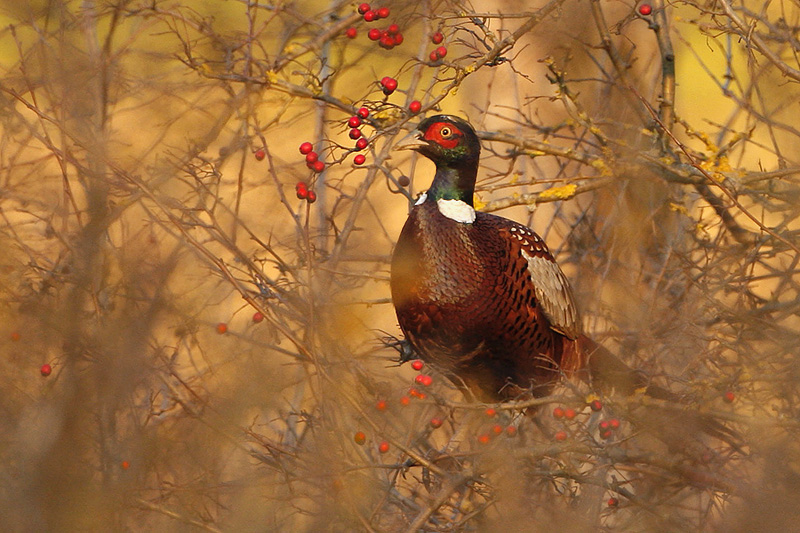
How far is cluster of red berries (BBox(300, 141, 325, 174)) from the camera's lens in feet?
10.3

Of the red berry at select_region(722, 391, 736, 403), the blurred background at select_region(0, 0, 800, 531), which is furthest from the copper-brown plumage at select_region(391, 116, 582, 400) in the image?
the red berry at select_region(722, 391, 736, 403)

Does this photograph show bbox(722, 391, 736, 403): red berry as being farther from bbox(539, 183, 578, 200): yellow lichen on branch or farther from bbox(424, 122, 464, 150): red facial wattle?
bbox(539, 183, 578, 200): yellow lichen on branch

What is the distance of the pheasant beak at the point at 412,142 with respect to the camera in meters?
3.84

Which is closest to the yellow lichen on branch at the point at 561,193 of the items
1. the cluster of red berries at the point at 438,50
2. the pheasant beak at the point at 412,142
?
the pheasant beak at the point at 412,142

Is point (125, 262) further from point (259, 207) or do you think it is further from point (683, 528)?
point (259, 207)

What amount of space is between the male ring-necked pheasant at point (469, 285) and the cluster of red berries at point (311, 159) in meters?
0.48

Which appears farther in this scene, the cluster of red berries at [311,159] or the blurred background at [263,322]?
the cluster of red berries at [311,159]

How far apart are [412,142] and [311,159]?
2.49 feet

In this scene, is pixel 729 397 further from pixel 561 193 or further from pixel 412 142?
pixel 561 193

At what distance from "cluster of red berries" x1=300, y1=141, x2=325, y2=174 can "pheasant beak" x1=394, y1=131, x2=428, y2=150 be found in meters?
0.41

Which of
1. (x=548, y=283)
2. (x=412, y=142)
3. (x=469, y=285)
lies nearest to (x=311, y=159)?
(x=412, y=142)

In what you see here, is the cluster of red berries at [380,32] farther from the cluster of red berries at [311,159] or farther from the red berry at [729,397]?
the red berry at [729,397]

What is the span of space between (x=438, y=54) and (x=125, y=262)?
206cm

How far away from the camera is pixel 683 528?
2057 mm
